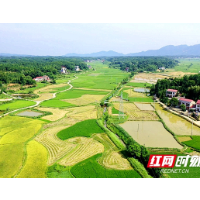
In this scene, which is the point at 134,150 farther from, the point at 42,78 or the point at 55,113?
the point at 42,78

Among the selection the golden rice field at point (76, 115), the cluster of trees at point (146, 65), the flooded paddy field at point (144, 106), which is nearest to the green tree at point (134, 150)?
the golden rice field at point (76, 115)

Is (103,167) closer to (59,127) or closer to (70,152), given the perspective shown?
(70,152)

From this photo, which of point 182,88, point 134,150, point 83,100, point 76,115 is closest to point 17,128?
point 76,115

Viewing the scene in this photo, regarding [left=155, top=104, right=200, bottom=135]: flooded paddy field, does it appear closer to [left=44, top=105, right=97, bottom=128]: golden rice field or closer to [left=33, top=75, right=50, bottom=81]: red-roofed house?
[left=44, top=105, right=97, bottom=128]: golden rice field

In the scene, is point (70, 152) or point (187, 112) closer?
point (70, 152)

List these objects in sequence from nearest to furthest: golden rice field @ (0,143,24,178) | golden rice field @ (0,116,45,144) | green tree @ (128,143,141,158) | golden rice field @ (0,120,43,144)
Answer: golden rice field @ (0,143,24,178)
green tree @ (128,143,141,158)
golden rice field @ (0,120,43,144)
golden rice field @ (0,116,45,144)

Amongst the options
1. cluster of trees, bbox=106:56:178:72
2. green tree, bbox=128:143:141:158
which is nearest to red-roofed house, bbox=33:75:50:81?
cluster of trees, bbox=106:56:178:72
